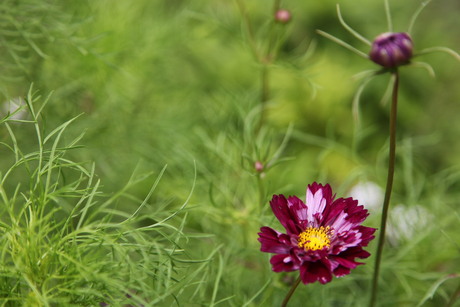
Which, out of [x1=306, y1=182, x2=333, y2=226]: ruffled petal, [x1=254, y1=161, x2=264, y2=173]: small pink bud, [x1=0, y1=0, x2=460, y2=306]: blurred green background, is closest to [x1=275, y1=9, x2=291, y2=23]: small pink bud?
[x1=0, y1=0, x2=460, y2=306]: blurred green background

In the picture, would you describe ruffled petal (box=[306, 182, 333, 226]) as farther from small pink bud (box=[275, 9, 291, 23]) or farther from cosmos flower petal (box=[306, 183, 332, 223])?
small pink bud (box=[275, 9, 291, 23])

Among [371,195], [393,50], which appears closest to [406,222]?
[371,195]

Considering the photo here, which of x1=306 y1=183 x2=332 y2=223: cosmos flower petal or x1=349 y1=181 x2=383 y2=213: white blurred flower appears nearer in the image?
x1=306 y1=183 x2=332 y2=223: cosmos flower petal

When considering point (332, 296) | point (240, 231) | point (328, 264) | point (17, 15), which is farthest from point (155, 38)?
point (328, 264)

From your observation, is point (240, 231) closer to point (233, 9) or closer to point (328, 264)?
point (328, 264)

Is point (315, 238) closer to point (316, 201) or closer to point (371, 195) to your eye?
point (316, 201)

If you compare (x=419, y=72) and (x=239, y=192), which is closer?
(x=239, y=192)
